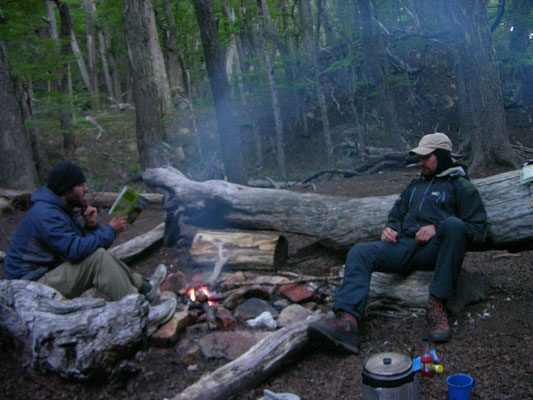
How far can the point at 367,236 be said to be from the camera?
16.5 feet

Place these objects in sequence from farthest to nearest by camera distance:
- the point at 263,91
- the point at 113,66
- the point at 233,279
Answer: the point at 113,66 → the point at 263,91 → the point at 233,279

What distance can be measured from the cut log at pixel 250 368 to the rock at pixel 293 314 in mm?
684

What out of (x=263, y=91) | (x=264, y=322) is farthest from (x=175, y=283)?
(x=263, y=91)

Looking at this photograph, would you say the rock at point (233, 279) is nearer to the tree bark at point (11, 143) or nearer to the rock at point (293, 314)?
the rock at point (293, 314)

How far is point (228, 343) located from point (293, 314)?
33.3 inches

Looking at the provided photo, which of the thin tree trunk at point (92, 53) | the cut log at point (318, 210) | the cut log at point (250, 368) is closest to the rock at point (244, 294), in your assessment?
the cut log at point (318, 210)

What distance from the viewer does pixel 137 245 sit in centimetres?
652

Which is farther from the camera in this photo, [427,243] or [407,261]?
[407,261]

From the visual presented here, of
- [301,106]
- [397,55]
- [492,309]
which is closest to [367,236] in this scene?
[492,309]

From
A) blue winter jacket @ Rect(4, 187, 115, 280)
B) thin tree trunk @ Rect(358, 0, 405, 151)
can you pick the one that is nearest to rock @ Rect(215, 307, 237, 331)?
blue winter jacket @ Rect(4, 187, 115, 280)

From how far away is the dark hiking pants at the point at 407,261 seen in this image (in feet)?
11.7

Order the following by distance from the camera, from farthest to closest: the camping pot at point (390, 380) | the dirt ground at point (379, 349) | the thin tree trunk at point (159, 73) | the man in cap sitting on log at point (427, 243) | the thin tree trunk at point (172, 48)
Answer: the thin tree trunk at point (172, 48) < the thin tree trunk at point (159, 73) < the man in cap sitting on log at point (427, 243) < the dirt ground at point (379, 349) < the camping pot at point (390, 380)

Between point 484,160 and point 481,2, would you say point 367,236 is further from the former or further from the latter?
point 481,2

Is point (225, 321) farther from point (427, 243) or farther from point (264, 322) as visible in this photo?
point (427, 243)
